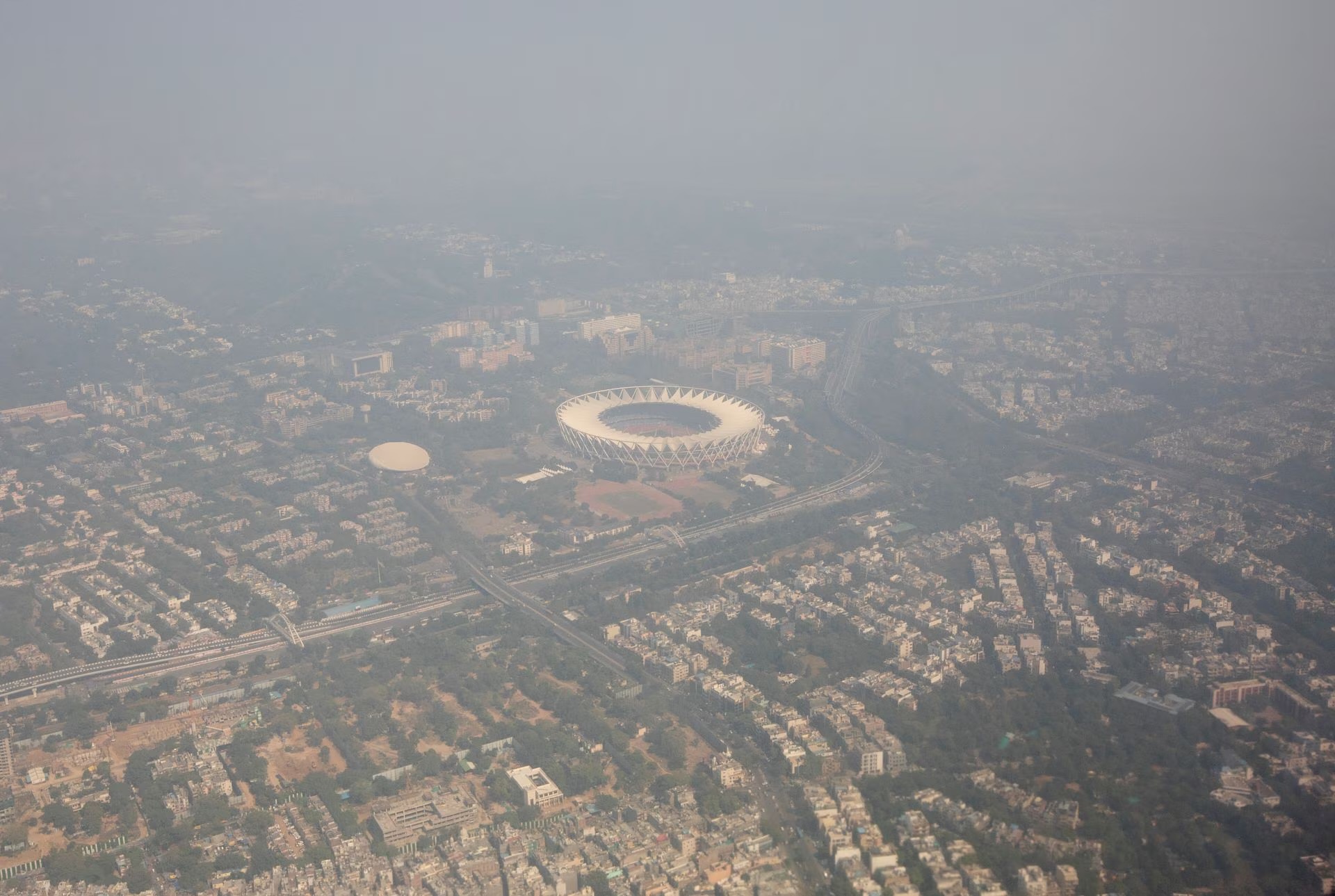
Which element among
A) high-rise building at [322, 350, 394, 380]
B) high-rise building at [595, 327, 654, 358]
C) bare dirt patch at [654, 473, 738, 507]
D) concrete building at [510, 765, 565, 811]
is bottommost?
high-rise building at [322, 350, 394, 380]

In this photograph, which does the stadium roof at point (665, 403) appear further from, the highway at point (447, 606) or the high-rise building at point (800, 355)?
the high-rise building at point (800, 355)

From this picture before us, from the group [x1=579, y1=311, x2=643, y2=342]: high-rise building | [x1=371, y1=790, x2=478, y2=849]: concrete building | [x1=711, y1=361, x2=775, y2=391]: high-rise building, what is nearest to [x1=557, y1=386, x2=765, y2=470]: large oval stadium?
[x1=711, y1=361, x2=775, y2=391]: high-rise building

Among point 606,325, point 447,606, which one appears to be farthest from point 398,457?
point 606,325

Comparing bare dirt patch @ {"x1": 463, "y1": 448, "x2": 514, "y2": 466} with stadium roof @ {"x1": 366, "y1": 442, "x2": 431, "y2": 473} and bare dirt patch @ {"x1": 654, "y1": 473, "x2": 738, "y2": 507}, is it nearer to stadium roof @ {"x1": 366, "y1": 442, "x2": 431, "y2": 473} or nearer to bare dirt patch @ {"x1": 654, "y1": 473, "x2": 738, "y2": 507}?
stadium roof @ {"x1": 366, "y1": 442, "x2": 431, "y2": 473}

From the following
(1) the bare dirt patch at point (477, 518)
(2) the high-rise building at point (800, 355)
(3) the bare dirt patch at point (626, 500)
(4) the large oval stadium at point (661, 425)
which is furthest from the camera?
(2) the high-rise building at point (800, 355)

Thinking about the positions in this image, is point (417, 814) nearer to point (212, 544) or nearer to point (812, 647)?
point (812, 647)

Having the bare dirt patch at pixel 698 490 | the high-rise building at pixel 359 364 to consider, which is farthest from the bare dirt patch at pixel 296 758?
the high-rise building at pixel 359 364

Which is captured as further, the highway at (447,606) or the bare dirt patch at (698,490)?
the bare dirt patch at (698,490)
